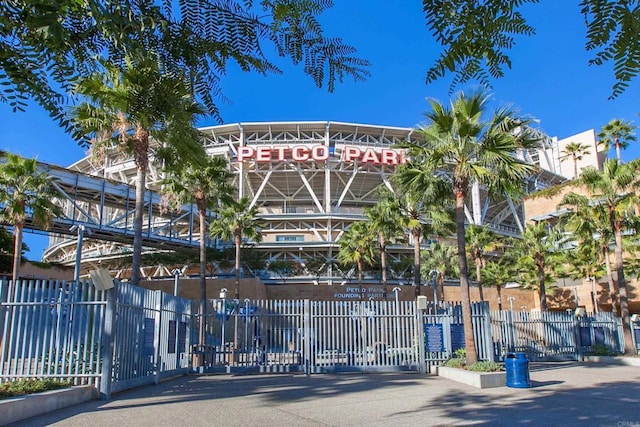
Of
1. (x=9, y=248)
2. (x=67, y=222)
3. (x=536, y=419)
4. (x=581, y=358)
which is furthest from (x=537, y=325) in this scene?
(x=9, y=248)

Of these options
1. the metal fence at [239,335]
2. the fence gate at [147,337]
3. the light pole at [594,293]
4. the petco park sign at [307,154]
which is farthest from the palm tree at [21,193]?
the light pole at [594,293]

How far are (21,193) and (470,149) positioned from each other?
2284cm

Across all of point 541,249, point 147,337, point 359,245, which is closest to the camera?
point 147,337

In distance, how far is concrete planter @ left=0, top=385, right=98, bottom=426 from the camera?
27.3 feet

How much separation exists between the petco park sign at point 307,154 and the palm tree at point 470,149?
142ft

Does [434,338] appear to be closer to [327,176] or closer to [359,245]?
[359,245]

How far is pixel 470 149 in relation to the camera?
17.5 metres

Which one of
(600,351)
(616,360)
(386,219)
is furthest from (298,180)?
(616,360)

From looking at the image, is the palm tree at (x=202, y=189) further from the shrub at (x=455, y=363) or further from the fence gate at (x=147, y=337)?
the shrub at (x=455, y=363)

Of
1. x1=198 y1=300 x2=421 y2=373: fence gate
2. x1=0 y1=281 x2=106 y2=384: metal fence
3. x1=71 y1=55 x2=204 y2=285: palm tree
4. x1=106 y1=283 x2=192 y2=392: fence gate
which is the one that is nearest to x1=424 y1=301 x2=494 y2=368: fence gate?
x1=198 y1=300 x2=421 y2=373: fence gate

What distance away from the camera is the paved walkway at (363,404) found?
8859mm

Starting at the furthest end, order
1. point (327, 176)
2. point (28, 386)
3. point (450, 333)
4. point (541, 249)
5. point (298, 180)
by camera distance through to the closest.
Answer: point (298, 180)
point (327, 176)
point (541, 249)
point (450, 333)
point (28, 386)

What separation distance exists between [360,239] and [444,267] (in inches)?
395

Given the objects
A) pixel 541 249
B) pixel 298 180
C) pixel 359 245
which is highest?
pixel 298 180
